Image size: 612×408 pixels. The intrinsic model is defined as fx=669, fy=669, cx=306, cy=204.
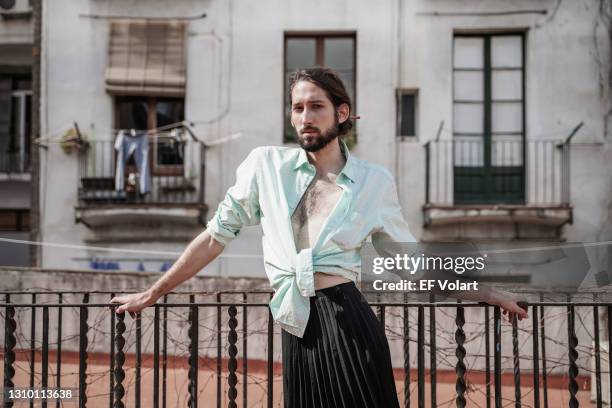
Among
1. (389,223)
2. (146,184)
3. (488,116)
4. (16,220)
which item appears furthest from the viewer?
(16,220)

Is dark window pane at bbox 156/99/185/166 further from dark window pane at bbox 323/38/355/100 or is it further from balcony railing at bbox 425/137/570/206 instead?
balcony railing at bbox 425/137/570/206

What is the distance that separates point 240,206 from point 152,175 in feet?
31.7

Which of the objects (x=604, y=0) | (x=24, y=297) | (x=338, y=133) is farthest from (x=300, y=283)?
(x=604, y=0)

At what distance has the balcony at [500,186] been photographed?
11.1 meters

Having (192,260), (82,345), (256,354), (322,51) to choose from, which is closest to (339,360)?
(192,260)

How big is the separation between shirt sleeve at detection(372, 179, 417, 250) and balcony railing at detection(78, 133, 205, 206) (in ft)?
30.7

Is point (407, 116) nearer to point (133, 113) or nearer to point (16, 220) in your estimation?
point (133, 113)

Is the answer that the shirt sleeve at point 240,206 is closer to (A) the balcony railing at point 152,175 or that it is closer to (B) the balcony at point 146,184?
(B) the balcony at point 146,184

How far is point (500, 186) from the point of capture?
11672 millimetres

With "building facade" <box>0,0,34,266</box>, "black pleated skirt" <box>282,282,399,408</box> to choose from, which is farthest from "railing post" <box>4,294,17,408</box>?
"building facade" <box>0,0,34,266</box>

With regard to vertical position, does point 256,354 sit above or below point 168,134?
below

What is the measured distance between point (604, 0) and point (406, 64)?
353cm

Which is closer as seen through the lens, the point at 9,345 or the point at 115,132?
the point at 9,345

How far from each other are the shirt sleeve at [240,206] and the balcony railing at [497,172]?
914 cm
